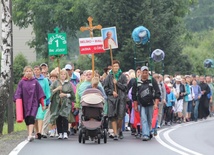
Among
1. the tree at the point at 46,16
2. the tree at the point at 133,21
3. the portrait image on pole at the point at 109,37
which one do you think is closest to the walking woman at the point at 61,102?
the portrait image on pole at the point at 109,37

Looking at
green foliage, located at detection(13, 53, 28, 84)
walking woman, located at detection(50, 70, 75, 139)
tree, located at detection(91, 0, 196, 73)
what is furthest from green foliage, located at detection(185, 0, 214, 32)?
walking woman, located at detection(50, 70, 75, 139)

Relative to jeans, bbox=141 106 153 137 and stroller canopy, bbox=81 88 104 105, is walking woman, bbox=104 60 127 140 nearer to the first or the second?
jeans, bbox=141 106 153 137

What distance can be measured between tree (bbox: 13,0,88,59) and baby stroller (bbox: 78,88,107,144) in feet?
97.9

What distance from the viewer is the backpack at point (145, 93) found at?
19469 millimetres

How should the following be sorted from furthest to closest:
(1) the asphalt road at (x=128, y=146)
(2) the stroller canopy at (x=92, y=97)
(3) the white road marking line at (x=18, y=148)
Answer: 1. (2) the stroller canopy at (x=92, y=97)
2. (1) the asphalt road at (x=128, y=146)
3. (3) the white road marking line at (x=18, y=148)

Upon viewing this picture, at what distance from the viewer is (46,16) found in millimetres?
50000

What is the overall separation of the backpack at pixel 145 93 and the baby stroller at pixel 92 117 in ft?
5.16

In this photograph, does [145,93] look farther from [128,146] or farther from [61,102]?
[128,146]

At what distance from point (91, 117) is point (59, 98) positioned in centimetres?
190

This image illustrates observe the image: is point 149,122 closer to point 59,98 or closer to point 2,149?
point 59,98

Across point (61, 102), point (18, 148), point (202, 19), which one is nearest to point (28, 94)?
point (61, 102)

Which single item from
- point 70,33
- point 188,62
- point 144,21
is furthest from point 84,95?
point 70,33

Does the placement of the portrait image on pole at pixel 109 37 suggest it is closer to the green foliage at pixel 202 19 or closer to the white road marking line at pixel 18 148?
the white road marking line at pixel 18 148

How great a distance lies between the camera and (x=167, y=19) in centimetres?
4116
